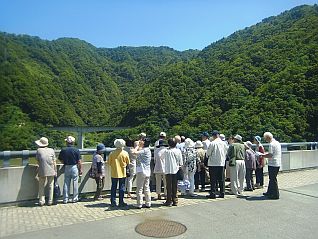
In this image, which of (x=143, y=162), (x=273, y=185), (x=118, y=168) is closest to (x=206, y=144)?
(x=273, y=185)

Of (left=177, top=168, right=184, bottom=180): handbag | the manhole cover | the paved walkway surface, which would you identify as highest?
(left=177, top=168, right=184, bottom=180): handbag

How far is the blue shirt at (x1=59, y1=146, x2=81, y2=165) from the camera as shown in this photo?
8.43 m

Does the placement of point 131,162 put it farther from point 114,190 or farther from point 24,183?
point 24,183

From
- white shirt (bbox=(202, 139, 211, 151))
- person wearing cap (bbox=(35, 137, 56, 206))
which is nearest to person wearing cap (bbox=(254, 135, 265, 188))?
white shirt (bbox=(202, 139, 211, 151))

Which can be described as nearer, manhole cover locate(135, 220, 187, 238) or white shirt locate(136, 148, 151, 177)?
manhole cover locate(135, 220, 187, 238)

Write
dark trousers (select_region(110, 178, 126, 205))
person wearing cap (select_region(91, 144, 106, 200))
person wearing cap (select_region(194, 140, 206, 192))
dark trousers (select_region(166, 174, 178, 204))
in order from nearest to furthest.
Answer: dark trousers (select_region(110, 178, 126, 205))
dark trousers (select_region(166, 174, 178, 204))
person wearing cap (select_region(91, 144, 106, 200))
person wearing cap (select_region(194, 140, 206, 192))

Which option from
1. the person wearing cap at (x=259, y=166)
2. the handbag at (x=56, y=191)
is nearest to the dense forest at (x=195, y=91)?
the handbag at (x=56, y=191)

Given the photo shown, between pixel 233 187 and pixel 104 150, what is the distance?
3.51 meters

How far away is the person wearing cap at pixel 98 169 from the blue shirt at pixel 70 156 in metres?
0.47

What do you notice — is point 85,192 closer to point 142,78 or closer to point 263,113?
point 263,113

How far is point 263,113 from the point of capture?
148 ft

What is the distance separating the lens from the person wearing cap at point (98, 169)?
28.7ft

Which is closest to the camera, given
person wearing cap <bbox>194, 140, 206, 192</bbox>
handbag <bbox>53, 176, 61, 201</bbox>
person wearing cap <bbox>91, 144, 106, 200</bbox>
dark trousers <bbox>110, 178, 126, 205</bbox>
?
dark trousers <bbox>110, 178, 126, 205</bbox>

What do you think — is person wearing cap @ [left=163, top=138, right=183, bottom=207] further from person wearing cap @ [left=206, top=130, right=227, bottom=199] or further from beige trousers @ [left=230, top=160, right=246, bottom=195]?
beige trousers @ [left=230, top=160, right=246, bottom=195]
